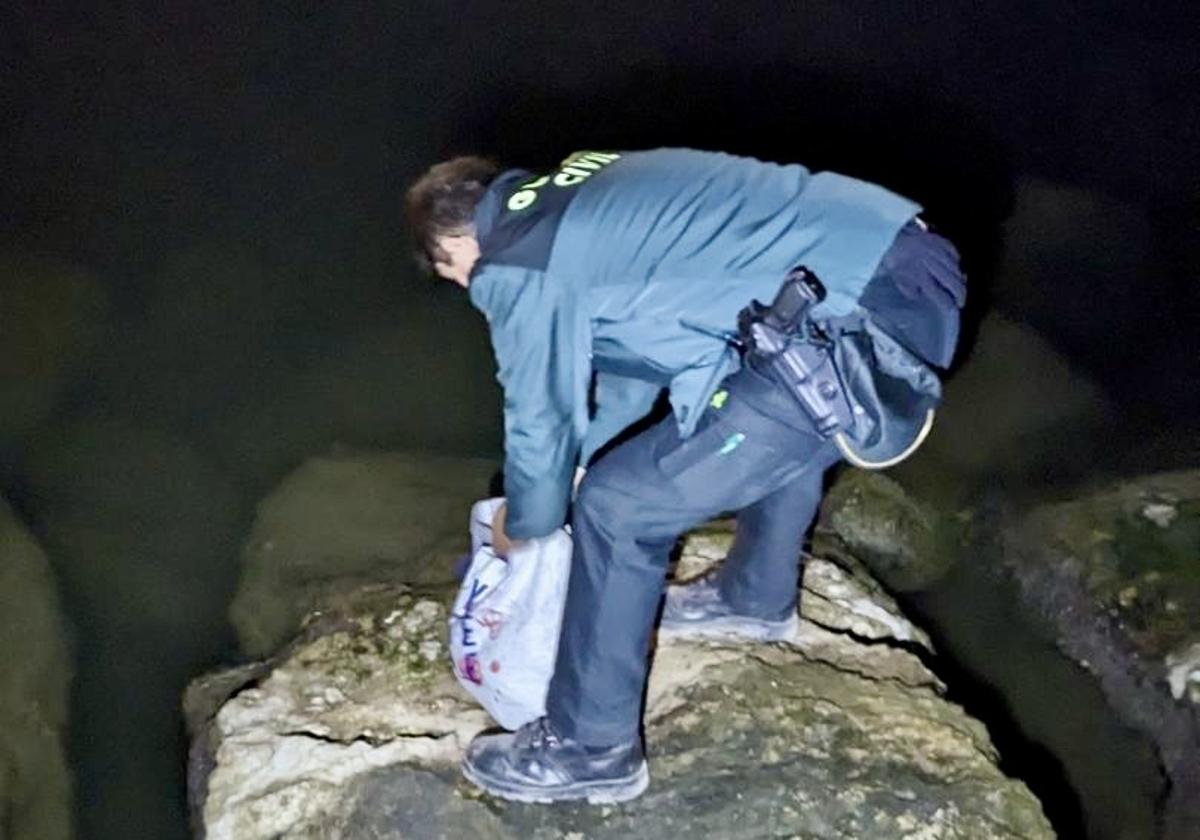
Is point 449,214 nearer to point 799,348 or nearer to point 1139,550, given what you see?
point 799,348

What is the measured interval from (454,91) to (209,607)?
4394 millimetres

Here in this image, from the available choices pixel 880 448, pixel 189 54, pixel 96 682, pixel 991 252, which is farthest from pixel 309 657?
pixel 189 54

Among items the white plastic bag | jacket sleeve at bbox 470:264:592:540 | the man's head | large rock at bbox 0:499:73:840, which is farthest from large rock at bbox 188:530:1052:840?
the man's head

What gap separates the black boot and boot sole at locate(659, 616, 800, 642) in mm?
448

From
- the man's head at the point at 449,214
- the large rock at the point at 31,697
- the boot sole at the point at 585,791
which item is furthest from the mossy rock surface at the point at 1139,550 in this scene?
the large rock at the point at 31,697

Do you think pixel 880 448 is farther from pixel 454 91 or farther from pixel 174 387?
pixel 454 91

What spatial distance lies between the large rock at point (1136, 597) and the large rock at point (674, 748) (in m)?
0.76

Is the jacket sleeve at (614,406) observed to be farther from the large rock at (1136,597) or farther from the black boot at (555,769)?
the large rock at (1136,597)

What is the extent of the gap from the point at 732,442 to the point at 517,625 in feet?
2.22

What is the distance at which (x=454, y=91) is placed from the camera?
781cm

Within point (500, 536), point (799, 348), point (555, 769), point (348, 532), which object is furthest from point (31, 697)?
point (799, 348)

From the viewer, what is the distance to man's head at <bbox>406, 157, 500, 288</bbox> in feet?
8.46

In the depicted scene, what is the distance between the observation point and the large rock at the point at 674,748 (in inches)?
111

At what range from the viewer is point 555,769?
2809mm
